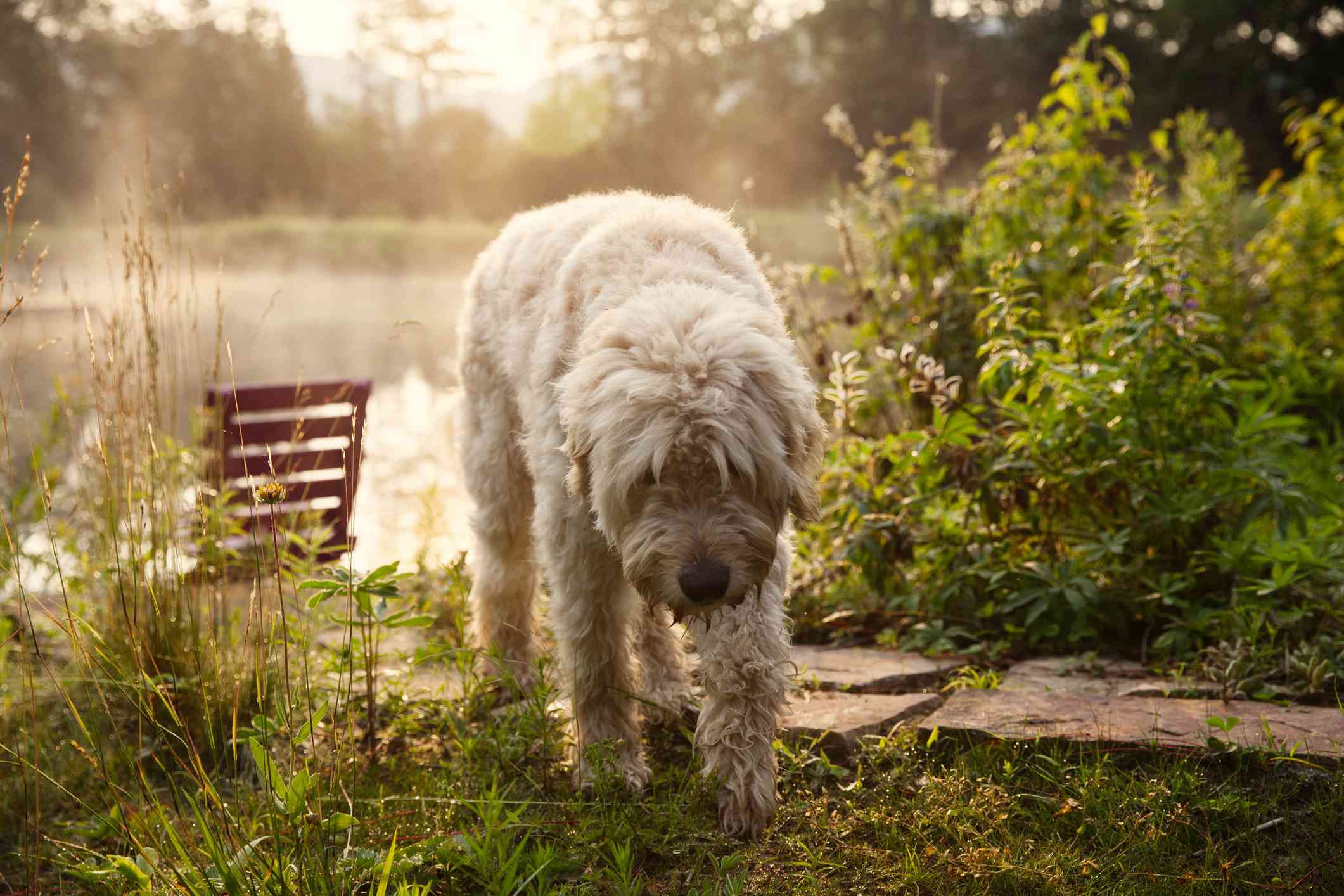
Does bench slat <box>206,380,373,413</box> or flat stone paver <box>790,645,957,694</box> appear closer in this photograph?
flat stone paver <box>790,645,957,694</box>

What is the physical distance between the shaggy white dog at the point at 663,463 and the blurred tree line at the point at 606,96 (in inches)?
1051

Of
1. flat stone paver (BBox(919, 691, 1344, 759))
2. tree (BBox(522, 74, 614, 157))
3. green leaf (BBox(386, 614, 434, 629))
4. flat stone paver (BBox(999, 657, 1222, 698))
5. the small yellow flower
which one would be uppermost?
tree (BBox(522, 74, 614, 157))

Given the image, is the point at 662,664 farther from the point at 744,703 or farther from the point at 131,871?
the point at 131,871

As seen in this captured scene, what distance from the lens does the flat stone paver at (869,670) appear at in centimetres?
377

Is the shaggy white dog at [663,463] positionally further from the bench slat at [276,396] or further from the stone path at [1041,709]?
the bench slat at [276,396]

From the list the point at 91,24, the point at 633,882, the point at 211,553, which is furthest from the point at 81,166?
the point at 633,882

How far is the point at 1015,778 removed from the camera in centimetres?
298

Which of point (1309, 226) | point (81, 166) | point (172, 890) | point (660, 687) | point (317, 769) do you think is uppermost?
point (81, 166)

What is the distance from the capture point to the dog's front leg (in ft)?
9.45

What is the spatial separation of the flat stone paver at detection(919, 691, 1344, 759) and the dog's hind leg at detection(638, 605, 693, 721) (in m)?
1.01

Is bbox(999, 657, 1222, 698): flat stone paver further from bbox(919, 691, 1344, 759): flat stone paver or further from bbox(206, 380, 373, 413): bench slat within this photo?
bbox(206, 380, 373, 413): bench slat

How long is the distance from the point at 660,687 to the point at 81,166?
38.8 meters

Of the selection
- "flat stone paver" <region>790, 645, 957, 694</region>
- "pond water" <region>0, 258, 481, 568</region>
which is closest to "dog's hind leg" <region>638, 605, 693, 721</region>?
"flat stone paver" <region>790, 645, 957, 694</region>

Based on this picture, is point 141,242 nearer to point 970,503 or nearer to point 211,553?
point 211,553
